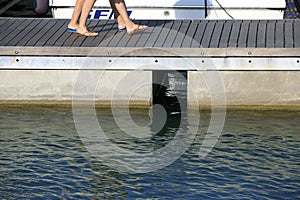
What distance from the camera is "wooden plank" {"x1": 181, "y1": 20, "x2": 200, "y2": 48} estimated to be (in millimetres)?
9695

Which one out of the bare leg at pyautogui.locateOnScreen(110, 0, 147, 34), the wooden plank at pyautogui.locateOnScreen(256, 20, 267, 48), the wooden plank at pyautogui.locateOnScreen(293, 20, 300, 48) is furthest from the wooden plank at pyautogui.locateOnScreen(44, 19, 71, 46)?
the wooden plank at pyautogui.locateOnScreen(293, 20, 300, 48)

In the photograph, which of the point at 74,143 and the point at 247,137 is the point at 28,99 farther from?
the point at 247,137

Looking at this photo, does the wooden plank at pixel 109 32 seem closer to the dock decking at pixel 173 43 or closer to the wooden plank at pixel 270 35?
the dock decking at pixel 173 43

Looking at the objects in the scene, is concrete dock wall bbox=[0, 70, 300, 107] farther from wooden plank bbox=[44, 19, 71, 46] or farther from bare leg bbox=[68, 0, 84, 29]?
bare leg bbox=[68, 0, 84, 29]

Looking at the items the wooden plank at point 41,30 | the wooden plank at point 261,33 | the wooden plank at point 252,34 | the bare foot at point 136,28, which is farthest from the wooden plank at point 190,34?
the wooden plank at point 41,30

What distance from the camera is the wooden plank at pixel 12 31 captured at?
32.7 feet

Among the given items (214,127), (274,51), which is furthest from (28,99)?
(274,51)

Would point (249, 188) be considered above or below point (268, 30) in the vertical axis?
below

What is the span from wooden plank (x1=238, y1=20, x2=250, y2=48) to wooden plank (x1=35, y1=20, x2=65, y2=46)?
2337mm

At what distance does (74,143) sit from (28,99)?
150 cm

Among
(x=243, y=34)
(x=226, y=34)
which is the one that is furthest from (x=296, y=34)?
(x=226, y=34)

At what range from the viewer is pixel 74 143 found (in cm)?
848

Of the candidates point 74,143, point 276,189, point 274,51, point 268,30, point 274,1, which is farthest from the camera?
point 274,1

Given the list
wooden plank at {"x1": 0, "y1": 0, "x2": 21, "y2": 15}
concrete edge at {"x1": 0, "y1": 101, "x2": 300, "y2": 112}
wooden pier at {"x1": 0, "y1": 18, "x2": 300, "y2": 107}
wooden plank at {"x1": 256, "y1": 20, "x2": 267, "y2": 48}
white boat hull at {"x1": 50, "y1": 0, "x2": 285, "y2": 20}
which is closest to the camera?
wooden pier at {"x1": 0, "y1": 18, "x2": 300, "y2": 107}
